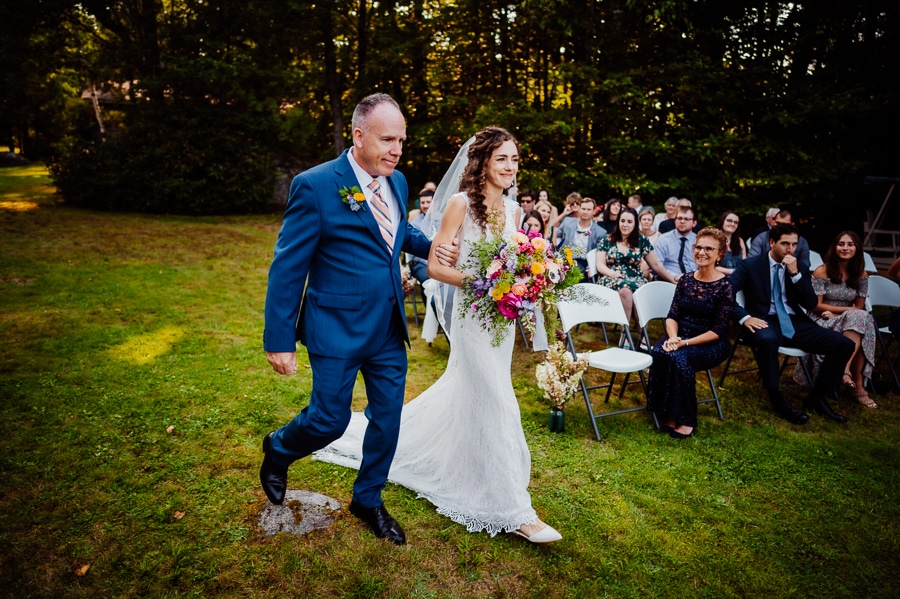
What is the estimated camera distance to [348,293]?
276cm

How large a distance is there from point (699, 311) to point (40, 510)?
17.8ft

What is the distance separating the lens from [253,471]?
12.3 ft

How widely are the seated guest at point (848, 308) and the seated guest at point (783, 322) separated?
0.27 metres

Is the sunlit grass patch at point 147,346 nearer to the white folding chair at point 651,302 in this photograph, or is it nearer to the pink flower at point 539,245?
the pink flower at point 539,245

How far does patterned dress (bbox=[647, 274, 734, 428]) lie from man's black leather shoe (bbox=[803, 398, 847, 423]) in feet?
3.50

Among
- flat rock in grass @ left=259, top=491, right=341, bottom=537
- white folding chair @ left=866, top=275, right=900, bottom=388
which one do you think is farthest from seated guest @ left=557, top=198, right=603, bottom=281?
flat rock in grass @ left=259, top=491, right=341, bottom=537

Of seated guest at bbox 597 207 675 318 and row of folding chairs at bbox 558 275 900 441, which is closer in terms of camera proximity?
Answer: row of folding chairs at bbox 558 275 900 441

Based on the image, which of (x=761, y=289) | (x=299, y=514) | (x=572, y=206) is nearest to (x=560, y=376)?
(x=299, y=514)

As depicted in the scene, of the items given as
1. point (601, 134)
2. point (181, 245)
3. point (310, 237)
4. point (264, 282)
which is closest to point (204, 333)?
point (264, 282)

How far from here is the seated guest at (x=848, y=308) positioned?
555 centimetres

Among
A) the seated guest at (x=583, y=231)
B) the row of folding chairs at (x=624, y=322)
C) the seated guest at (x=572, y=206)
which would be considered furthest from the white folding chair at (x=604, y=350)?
the seated guest at (x=572, y=206)

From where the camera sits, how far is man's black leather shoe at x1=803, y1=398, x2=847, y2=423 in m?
5.10

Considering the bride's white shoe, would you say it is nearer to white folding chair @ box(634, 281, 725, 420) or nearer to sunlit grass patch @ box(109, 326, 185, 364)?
white folding chair @ box(634, 281, 725, 420)

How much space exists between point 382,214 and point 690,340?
352 cm
